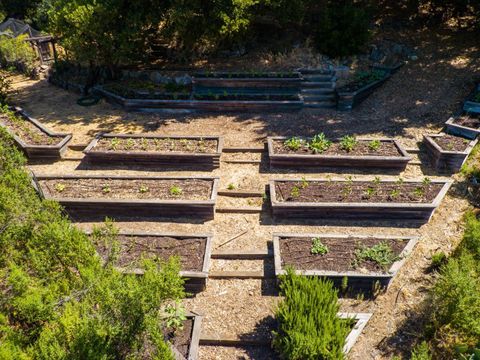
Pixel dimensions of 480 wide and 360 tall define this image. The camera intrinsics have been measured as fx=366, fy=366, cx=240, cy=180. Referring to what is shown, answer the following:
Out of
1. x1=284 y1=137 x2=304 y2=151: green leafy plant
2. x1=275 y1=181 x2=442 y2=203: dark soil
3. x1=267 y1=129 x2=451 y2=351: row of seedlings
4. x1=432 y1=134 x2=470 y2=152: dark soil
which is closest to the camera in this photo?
x1=267 y1=129 x2=451 y2=351: row of seedlings

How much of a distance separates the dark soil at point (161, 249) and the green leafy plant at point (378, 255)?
2.97m

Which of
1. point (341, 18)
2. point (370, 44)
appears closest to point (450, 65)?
point (370, 44)

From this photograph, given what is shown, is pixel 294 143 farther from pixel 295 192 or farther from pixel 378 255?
pixel 378 255

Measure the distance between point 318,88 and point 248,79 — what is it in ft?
8.33

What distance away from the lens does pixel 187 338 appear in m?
Result: 5.64

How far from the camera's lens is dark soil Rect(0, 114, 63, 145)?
34.5 feet

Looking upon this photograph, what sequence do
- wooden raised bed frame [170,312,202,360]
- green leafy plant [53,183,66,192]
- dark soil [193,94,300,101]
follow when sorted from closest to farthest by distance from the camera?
wooden raised bed frame [170,312,202,360] < green leafy plant [53,183,66,192] < dark soil [193,94,300,101]

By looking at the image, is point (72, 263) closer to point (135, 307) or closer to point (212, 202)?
point (135, 307)

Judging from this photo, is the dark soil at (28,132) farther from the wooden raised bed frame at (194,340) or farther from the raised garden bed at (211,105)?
the wooden raised bed frame at (194,340)

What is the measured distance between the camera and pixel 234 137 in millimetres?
11062

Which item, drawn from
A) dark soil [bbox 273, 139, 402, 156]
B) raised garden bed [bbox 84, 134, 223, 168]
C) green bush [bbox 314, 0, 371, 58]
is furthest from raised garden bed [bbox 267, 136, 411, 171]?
green bush [bbox 314, 0, 371, 58]

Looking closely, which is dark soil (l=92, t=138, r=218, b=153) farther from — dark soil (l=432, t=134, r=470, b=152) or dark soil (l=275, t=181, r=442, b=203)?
dark soil (l=432, t=134, r=470, b=152)

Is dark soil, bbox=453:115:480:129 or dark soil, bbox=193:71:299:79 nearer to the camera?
dark soil, bbox=453:115:480:129

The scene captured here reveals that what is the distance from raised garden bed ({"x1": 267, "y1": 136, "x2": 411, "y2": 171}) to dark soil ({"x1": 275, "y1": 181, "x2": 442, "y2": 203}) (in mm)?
1015
